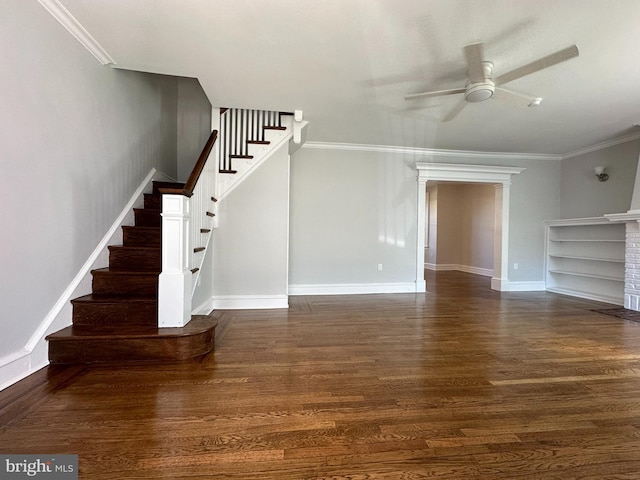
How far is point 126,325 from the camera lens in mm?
2436

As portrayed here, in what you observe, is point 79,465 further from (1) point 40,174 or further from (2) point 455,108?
(2) point 455,108

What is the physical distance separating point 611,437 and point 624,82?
336 cm

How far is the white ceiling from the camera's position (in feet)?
6.68

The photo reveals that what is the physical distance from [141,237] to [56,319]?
1.14 meters

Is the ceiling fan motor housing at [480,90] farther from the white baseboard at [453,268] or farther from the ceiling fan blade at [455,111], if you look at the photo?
the white baseboard at [453,268]

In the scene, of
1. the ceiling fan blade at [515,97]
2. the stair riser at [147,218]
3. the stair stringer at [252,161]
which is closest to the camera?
the ceiling fan blade at [515,97]

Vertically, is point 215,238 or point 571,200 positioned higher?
point 571,200

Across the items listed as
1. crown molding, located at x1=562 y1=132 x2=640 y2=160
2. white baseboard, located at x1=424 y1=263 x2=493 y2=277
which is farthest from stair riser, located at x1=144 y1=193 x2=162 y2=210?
white baseboard, located at x1=424 y1=263 x2=493 y2=277

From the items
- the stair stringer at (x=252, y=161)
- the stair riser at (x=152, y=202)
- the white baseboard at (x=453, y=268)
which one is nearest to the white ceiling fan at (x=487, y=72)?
the stair stringer at (x=252, y=161)

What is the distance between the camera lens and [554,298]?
15.9 ft

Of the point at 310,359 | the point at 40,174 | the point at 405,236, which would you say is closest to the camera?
the point at 40,174

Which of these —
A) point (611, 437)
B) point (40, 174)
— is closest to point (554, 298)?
point (611, 437)

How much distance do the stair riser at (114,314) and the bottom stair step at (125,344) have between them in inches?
2.5

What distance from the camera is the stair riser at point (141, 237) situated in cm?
313
